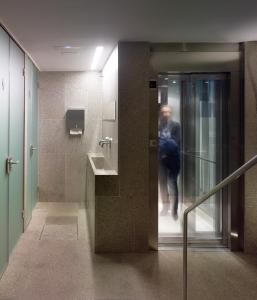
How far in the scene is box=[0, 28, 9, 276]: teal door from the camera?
10.8 feet

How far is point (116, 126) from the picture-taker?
13.3ft

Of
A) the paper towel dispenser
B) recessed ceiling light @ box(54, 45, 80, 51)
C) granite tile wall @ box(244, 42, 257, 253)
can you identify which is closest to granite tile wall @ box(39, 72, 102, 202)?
the paper towel dispenser

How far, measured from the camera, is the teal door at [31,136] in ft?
16.0

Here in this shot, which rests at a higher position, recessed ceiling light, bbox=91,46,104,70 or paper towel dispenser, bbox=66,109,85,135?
recessed ceiling light, bbox=91,46,104,70

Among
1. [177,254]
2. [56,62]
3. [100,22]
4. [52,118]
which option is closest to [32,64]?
[56,62]

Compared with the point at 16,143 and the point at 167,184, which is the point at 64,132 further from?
the point at 167,184

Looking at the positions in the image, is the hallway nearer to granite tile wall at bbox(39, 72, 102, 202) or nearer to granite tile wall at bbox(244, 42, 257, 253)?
granite tile wall at bbox(244, 42, 257, 253)

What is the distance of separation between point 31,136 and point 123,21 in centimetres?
271

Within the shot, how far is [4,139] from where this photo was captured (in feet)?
11.1

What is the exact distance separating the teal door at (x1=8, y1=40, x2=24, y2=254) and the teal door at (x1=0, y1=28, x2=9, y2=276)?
19 cm

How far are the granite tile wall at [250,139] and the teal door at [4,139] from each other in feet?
8.33

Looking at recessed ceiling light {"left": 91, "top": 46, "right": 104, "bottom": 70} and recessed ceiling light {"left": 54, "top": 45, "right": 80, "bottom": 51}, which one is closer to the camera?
recessed ceiling light {"left": 54, "top": 45, "right": 80, "bottom": 51}

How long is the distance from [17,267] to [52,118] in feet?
10.6

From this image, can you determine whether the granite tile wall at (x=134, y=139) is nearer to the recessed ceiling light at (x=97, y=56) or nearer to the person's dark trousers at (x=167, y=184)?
the person's dark trousers at (x=167, y=184)
